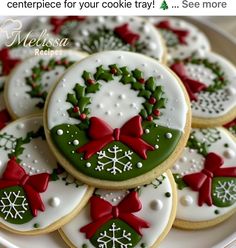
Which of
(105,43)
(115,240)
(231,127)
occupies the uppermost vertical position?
(105,43)

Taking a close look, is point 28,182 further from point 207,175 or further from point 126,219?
point 207,175

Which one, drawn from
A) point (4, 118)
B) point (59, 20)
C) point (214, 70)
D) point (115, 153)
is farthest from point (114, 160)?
point (59, 20)

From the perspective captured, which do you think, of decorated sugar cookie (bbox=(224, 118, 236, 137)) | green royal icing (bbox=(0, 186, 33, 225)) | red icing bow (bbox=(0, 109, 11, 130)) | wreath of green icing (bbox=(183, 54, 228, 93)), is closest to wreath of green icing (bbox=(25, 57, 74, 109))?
red icing bow (bbox=(0, 109, 11, 130))

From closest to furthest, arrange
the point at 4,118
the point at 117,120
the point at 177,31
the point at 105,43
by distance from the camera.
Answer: the point at 117,120
the point at 4,118
the point at 105,43
the point at 177,31

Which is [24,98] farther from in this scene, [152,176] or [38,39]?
A: [152,176]

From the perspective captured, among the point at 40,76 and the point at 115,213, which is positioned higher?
the point at 40,76

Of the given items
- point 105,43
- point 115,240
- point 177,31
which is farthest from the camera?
point 177,31

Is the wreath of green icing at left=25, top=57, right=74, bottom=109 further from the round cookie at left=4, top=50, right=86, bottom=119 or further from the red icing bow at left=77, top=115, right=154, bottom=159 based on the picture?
the red icing bow at left=77, top=115, right=154, bottom=159
